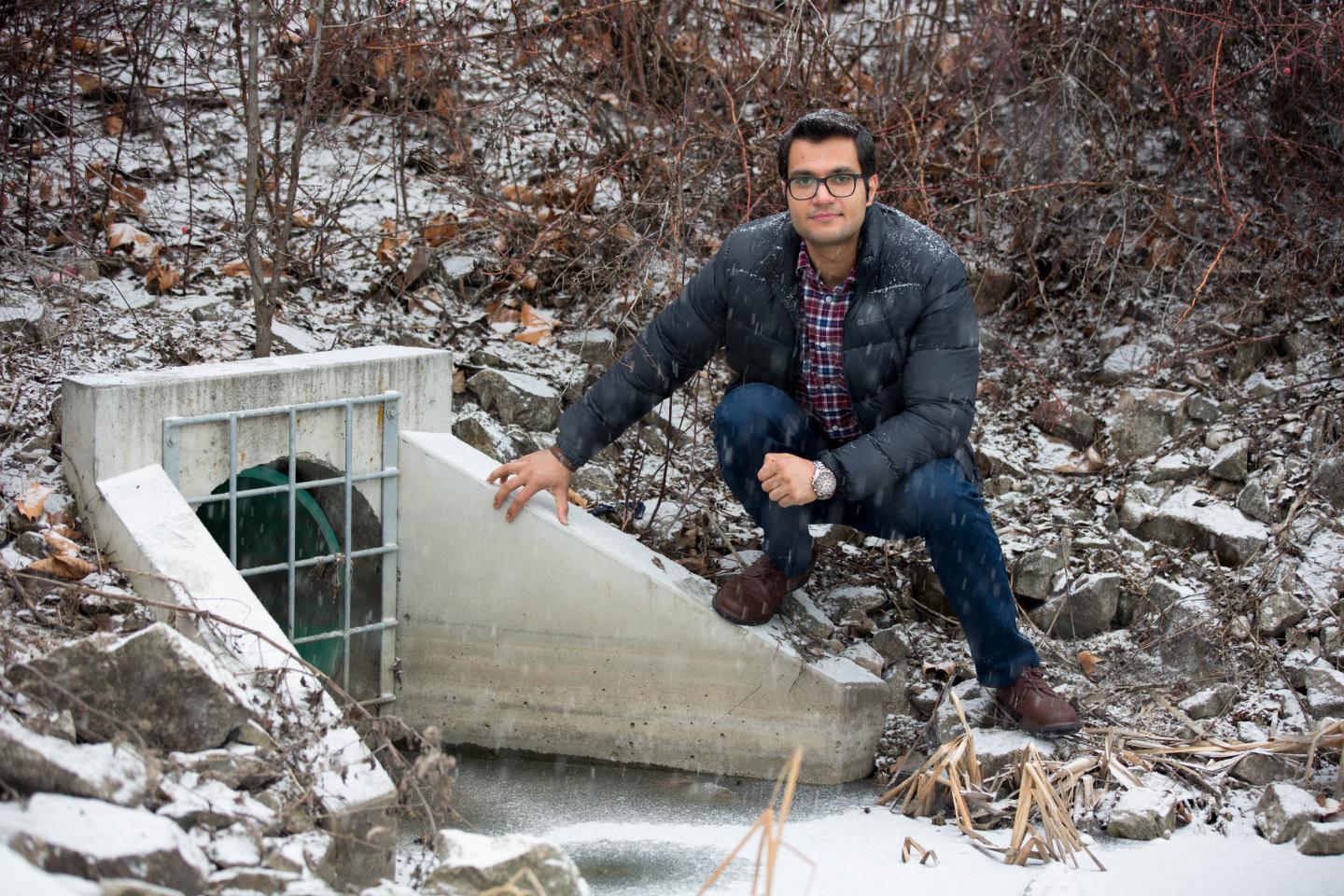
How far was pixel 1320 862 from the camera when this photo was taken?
118 inches

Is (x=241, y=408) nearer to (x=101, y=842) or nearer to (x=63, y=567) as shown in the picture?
Result: (x=63, y=567)

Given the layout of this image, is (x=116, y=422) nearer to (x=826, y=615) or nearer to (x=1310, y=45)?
(x=826, y=615)

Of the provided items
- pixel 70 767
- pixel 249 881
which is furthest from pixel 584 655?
pixel 70 767

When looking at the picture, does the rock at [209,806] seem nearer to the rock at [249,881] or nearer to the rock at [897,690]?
the rock at [249,881]

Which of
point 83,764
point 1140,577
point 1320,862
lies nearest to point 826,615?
point 1140,577

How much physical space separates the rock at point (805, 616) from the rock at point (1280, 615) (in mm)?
1331

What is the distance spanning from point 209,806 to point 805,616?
2003mm

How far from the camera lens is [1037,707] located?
3498 mm

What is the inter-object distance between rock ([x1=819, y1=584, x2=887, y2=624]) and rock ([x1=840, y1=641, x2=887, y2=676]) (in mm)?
220

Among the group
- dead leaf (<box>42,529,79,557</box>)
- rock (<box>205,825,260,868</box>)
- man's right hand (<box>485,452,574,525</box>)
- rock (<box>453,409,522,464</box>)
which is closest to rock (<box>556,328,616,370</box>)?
rock (<box>453,409,522,464</box>)

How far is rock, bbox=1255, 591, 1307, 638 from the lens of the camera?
4.01 meters

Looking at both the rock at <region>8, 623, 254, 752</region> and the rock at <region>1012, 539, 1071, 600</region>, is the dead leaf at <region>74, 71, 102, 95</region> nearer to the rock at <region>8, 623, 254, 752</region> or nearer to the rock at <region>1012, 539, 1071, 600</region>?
the rock at <region>8, 623, 254, 752</region>

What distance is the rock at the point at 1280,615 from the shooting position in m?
4.01

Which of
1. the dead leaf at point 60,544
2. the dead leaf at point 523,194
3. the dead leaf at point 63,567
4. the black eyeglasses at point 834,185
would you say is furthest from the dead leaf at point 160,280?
the black eyeglasses at point 834,185
